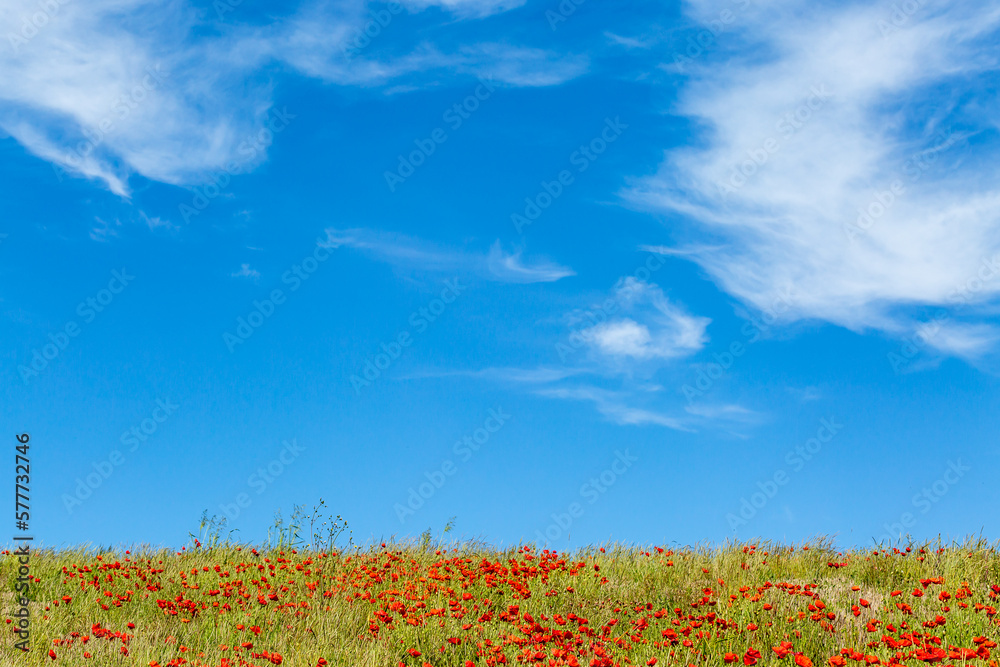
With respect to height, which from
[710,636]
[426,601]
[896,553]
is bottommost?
[710,636]

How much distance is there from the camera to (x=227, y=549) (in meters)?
12.9

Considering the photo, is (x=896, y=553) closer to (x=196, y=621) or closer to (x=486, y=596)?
(x=486, y=596)

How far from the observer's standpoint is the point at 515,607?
7883mm

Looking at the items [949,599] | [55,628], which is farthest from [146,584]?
[949,599]

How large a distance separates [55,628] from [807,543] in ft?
32.9

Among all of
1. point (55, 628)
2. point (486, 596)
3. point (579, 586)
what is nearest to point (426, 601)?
point (486, 596)

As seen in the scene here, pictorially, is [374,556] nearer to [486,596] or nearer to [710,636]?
[486,596]

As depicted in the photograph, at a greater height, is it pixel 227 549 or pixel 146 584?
pixel 227 549

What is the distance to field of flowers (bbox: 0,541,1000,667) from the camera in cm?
752

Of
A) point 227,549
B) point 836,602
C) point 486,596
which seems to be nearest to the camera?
point 836,602

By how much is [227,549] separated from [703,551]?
297 inches

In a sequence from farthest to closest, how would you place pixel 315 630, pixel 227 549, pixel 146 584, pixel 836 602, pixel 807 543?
1. pixel 227 549
2. pixel 807 543
3. pixel 146 584
4. pixel 836 602
5. pixel 315 630

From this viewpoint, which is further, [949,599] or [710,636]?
[949,599]

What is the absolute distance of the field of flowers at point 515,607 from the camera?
7520 millimetres
